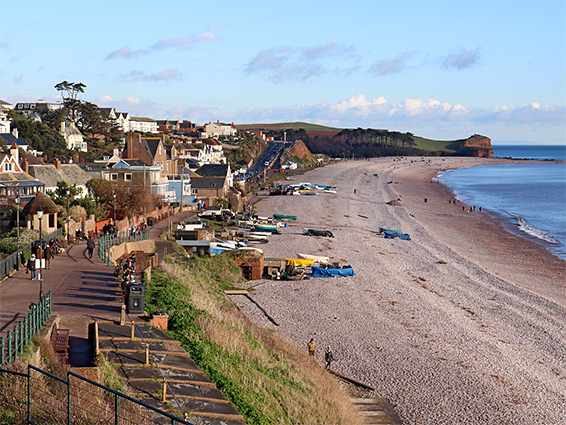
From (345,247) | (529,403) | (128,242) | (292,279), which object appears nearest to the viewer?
(529,403)

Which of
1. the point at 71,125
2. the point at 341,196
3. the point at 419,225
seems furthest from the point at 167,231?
the point at 71,125

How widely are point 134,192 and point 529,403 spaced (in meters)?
37.7

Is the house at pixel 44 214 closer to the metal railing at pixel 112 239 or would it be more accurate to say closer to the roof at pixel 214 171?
the metal railing at pixel 112 239

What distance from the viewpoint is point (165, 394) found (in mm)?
15375

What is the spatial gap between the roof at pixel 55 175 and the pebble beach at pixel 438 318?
54.7ft

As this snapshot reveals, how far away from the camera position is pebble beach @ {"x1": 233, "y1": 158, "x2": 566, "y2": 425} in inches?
907

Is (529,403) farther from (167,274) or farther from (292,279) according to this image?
(292,279)

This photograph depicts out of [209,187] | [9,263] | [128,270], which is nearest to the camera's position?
[128,270]

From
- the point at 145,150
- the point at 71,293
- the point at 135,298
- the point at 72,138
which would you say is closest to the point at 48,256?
the point at 71,293

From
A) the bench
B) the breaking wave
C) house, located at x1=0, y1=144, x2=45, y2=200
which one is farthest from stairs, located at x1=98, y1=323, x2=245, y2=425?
the breaking wave

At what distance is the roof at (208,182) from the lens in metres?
76.2

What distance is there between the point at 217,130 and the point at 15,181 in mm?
137384

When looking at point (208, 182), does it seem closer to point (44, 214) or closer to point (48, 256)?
point (44, 214)

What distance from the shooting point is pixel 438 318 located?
32.4m
